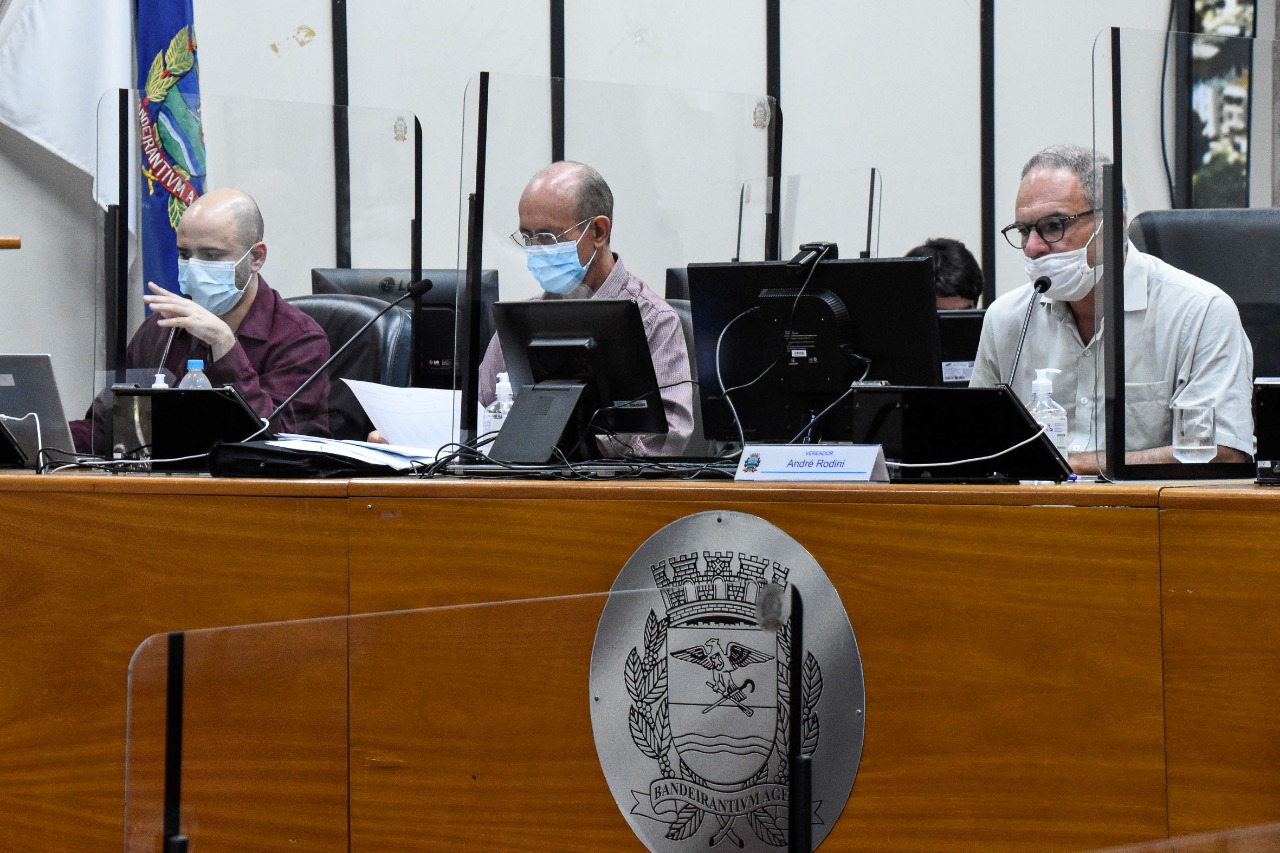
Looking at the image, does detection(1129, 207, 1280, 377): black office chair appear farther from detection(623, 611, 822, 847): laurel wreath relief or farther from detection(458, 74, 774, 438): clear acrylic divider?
detection(458, 74, 774, 438): clear acrylic divider

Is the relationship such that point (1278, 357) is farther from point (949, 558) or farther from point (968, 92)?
point (968, 92)

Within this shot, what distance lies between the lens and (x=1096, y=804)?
121 cm

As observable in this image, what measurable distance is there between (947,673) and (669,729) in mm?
300

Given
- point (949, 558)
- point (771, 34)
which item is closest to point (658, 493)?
point (949, 558)

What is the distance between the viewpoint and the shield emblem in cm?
128

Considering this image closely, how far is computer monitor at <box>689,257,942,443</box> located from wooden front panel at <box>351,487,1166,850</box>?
523 mm

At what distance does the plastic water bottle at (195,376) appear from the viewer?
2254 millimetres

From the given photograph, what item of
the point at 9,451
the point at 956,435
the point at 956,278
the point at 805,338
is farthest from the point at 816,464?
the point at 956,278

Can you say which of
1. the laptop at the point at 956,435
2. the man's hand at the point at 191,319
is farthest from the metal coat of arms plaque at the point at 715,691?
the man's hand at the point at 191,319

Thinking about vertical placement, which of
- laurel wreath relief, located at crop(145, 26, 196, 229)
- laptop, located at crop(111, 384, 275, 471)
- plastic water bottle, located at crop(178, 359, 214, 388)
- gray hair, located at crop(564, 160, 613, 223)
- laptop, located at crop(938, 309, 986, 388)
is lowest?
laptop, located at crop(111, 384, 275, 471)

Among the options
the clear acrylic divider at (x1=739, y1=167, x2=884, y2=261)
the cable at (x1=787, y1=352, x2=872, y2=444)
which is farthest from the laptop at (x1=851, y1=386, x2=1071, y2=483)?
the clear acrylic divider at (x1=739, y1=167, x2=884, y2=261)

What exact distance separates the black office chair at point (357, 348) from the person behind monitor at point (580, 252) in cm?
22

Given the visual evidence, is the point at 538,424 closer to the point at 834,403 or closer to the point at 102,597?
the point at 834,403

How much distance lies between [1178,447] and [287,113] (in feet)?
5.90
